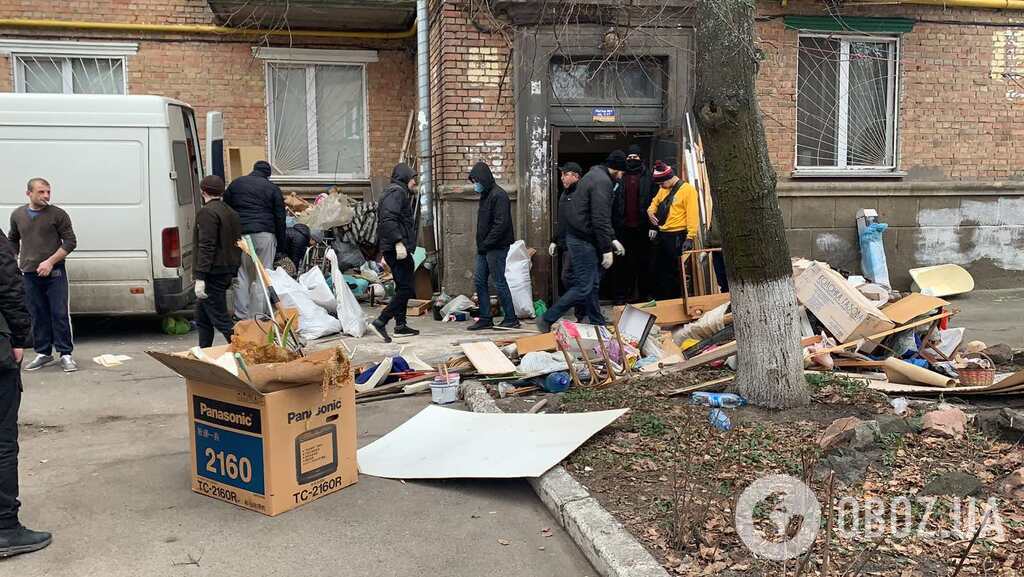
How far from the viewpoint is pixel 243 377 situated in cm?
407

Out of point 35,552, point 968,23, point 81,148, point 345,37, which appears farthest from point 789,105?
point 35,552

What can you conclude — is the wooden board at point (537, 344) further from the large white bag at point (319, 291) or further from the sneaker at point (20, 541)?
the sneaker at point (20, 541)

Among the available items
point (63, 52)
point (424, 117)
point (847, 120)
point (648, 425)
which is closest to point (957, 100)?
point (847, 120)

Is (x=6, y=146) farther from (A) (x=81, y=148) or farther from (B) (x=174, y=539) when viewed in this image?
(B) (x=174, y=539)

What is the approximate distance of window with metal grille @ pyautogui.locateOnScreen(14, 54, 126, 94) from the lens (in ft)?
40.3

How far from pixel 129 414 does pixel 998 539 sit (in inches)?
218

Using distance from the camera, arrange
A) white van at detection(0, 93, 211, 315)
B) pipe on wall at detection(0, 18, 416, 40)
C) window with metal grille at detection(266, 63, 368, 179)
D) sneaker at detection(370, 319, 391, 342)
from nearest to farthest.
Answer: white van at detection(0, 93, 211, 315)
sneaker at detection(370, 319, 391, 342)
pipe on wall at detection(0, 18, 416, 40)
window with metal grille at detection(266, 63, 368, 179)

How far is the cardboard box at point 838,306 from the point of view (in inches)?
271

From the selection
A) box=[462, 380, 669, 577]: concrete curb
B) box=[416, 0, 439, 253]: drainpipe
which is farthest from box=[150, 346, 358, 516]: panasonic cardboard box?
box=[416, 0, 439, 253]: drainpipe

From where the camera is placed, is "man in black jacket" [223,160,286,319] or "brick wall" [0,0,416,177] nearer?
"man in black jacket" [223,160,286,319]

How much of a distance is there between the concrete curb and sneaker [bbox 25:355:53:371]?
531cm

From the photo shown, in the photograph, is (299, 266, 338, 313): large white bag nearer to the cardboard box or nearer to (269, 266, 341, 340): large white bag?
(269, 266, 341, 340): large white bag

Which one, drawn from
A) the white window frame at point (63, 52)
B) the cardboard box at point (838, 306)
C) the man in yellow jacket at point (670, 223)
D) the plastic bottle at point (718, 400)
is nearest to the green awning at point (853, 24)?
the man in yellow jacket at point (670, 223)

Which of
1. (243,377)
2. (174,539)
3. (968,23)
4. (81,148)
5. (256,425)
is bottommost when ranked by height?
(174,539)
